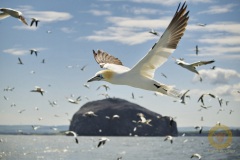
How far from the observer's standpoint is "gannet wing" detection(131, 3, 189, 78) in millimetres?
11141

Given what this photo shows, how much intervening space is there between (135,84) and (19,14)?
6.71 m

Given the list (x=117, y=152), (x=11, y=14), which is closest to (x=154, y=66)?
(x=11, y=14)

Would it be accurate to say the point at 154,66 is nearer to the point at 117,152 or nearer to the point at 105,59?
the point at 105,59

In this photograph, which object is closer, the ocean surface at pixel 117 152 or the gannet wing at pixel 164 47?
the gannet wing at pixel 164 47

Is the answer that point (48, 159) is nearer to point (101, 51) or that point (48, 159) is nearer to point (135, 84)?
point (101, 51)

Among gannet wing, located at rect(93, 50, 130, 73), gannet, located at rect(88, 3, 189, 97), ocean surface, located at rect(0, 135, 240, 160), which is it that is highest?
gannet, located at rect(88, 3, 189, 97)

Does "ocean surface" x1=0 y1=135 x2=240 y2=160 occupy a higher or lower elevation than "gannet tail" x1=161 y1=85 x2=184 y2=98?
lower

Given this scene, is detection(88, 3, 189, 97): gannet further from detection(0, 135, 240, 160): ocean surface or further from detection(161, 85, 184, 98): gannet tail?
detection(0, 135, 240, 160): ocean surface

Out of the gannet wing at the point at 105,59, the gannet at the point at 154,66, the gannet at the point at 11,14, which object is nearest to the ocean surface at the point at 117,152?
the gannet wing at the point at 105,59

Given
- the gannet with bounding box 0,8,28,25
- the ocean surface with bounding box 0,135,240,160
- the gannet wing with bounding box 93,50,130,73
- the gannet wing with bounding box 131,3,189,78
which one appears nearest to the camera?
the gannet wing with bounding box 131,3,189,78

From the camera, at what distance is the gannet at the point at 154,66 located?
11180 millimetres

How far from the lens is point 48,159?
7612cm

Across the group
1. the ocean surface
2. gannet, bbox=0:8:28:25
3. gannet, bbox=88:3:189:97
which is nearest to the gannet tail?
gannet, bbox=88:3:189:97

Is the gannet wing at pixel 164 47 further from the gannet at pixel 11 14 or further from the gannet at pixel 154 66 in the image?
the gannet at pixel 11 14
